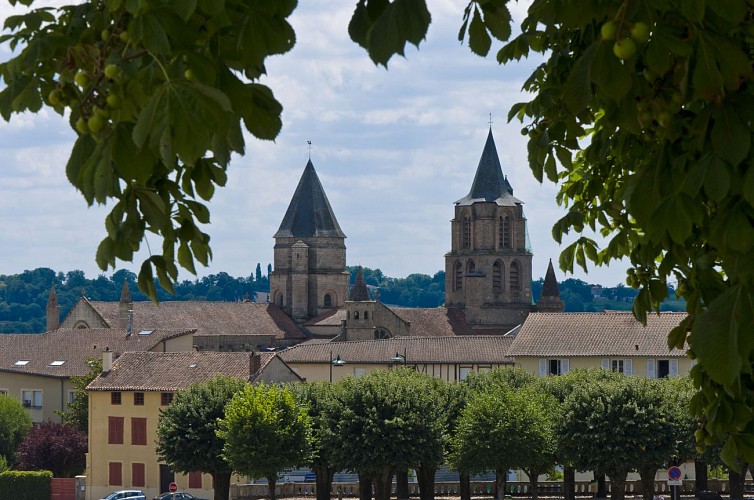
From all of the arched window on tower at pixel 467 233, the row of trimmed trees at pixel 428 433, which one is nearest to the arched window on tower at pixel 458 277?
the arched window on tower at pixel 467 233

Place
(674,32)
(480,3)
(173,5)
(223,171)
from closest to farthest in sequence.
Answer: (173,5), (674,32), (223,171), (480,3)

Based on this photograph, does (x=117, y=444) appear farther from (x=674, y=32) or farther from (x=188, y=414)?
(x=674, y=32)

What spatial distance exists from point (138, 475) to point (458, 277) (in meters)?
62.9

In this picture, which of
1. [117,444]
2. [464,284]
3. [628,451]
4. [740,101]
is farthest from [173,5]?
[464,284]

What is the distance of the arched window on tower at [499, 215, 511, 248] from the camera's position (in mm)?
121875

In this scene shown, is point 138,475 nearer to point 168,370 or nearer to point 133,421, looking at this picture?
point 133,421

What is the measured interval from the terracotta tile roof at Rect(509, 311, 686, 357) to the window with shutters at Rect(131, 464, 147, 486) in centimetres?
1844

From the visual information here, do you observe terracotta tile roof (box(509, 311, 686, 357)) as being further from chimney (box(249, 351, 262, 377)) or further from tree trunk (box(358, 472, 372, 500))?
tree trunk (box(358, 472, 372, 500))

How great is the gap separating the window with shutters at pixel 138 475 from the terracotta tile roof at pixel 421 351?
1787 cm

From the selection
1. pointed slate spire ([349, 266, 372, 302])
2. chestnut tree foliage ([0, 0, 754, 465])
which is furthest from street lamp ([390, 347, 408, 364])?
chestnut tree foliage ([0, 0, 754, 465])

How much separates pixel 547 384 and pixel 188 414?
14293 mm

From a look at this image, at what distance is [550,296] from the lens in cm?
11600

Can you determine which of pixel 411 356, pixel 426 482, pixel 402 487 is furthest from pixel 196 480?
pixel 411 356

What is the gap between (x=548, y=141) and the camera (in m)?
7.80
